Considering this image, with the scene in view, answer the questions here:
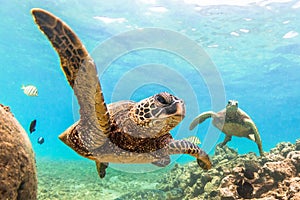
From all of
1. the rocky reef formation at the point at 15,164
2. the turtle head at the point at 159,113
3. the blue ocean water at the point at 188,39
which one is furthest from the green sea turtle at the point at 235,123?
the rocky reef formation at the point at 15,164

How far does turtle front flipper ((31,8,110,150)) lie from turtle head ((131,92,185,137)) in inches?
19.8

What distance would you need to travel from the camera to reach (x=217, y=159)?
8.03m

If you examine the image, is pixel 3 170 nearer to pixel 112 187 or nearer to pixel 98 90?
pixel 98 90

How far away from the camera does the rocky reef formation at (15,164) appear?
2.62 m

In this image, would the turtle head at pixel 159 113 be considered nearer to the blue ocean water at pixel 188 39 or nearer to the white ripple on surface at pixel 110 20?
the blue ocean water at pixel 188 39

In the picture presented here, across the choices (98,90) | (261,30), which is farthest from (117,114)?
(261,30)

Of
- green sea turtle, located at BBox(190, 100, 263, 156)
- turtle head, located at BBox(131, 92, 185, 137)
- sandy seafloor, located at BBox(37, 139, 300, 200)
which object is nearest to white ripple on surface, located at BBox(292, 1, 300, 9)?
green sea turtle, located at BBox(190, 100, 263, 156)

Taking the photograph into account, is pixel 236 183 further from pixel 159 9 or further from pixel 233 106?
pixel 159 9

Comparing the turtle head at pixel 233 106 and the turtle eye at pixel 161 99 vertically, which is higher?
the turtle eye at pixel 161 99

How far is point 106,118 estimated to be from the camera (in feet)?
10.5

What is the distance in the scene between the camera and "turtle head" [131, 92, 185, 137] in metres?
3.00

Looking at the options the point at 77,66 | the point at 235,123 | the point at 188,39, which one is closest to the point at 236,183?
the point at 77,66

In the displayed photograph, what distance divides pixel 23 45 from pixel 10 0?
475 inches

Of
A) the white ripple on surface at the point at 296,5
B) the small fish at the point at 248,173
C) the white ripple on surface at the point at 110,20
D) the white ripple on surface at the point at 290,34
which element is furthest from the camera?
the white ripple on surface at the point at 110,20
